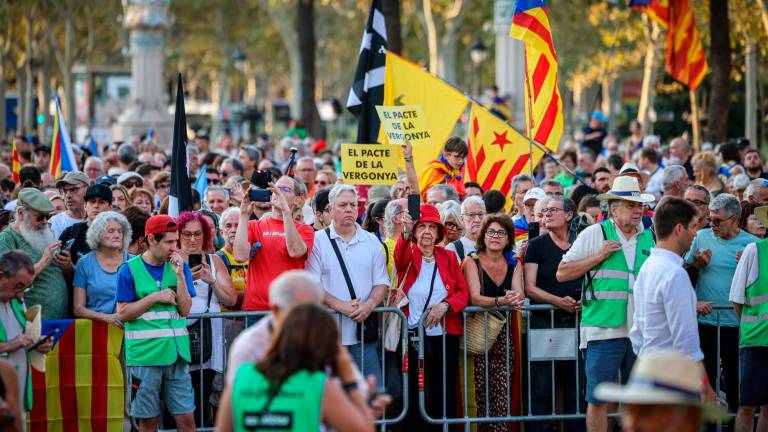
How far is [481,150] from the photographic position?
13.5 m

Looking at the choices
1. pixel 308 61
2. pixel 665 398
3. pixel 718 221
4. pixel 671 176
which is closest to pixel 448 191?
pixel 671 176

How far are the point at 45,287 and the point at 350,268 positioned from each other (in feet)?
7.05

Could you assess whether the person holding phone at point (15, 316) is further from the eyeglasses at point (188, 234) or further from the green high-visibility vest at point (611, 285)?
the green high-visibility vest at point (611, 285)

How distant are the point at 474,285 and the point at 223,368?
6.40ft

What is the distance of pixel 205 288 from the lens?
9211 millimetres

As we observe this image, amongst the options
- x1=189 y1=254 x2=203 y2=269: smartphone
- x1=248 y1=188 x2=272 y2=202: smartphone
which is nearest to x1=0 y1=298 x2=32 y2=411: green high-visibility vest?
x1=189 y1=254 x2=203 y2=269: smartphone

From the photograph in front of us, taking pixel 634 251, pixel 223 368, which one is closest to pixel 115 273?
pixel 223 368

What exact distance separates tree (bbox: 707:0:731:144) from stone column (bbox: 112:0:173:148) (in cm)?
1458

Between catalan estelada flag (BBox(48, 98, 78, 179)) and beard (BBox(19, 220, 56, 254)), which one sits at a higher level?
catalan estelada flag (BBox(48, 98, 78, 179))

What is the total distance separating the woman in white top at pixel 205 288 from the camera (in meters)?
8.90

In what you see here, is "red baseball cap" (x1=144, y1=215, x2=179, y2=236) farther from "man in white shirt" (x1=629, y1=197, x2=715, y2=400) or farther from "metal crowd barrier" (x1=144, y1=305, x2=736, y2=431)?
"man in white shirt" (x1=629, y1=197, x2=715, y2=400)

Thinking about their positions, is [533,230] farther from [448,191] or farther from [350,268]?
[350,268]

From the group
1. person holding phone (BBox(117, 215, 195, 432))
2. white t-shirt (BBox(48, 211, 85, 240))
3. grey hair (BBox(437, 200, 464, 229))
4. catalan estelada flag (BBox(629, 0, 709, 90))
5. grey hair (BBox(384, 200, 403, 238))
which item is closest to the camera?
person holding phone (BBox(117, 215, 195, 432))

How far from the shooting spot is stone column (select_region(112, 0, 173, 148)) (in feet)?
100
